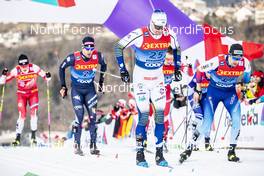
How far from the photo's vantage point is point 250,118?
9.93m

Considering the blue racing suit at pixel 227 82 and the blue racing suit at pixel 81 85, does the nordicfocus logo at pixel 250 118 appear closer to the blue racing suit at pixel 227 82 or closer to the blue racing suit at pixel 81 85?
the blue racing suit at pixel 227 82

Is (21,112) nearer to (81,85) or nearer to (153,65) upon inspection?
(81,85)

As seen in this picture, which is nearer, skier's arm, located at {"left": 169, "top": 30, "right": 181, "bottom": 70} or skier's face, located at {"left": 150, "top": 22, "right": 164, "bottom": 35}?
skier's face, located at {"left": 150, "top": 22, "right": 164, "bottom": 35}

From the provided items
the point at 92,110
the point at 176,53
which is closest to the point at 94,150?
the point at 92,110

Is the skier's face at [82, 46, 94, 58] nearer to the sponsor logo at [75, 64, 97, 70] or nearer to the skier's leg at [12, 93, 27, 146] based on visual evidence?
the sponsor logo at [75, 64, 97, 70]

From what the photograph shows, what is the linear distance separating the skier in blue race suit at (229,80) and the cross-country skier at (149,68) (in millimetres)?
776

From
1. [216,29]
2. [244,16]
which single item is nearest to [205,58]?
[216,29]

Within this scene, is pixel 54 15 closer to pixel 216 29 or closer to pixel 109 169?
pixel 216 29

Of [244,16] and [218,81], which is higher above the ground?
[244,16]

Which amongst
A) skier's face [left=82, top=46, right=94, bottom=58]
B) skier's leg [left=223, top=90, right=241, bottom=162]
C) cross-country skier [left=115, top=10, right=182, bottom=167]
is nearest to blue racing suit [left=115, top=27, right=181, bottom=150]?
cross-country skier [left=115, top=10, right=182, bottom=167]

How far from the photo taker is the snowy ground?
611cm

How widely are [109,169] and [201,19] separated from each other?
316 inches

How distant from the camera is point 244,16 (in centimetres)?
1302

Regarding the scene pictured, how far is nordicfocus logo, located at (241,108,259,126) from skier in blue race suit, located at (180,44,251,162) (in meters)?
2.26
